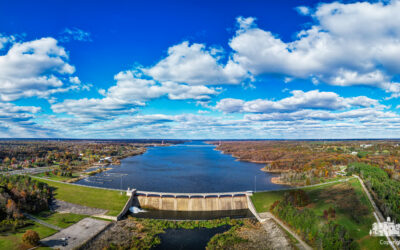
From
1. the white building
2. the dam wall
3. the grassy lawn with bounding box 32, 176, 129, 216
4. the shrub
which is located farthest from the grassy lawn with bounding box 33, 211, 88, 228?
the white building

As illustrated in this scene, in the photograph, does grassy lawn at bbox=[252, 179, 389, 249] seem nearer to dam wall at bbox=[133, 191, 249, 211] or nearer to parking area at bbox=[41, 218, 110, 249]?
dam wall at bbox=[133, 191, 249, 211]

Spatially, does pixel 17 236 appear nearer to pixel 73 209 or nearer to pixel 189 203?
pixel 73 209

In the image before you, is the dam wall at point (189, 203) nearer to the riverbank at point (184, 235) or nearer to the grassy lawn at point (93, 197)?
the grassy lawn at point (93, 197)

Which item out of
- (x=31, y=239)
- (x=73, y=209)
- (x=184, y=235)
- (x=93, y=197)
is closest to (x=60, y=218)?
(x=73, y=209)

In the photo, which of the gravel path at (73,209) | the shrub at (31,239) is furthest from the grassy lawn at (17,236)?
the gravel path at (73,209)

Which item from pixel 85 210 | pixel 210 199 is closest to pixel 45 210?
pixel 85 210

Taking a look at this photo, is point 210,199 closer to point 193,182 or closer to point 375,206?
point 193,182
